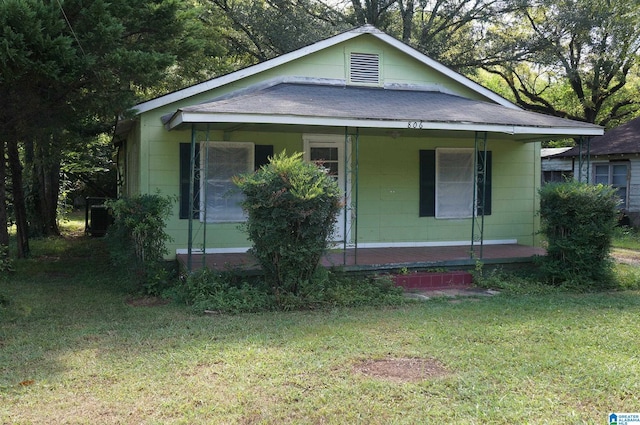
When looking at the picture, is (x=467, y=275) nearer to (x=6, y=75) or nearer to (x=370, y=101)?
(x=370, y=101)

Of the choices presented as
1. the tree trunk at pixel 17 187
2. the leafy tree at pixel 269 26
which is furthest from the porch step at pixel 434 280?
the leafy tree at pixel 269 26

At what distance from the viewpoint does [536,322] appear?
608 cm

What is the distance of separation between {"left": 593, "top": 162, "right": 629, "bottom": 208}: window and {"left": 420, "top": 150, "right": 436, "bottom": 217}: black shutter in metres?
10.8

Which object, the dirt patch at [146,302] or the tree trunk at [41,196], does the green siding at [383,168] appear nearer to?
the dirt patch at [146,302]

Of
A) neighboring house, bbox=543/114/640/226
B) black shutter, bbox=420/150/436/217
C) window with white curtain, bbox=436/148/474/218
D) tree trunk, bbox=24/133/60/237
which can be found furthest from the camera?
neighboring house, bbox=543/114/640/226

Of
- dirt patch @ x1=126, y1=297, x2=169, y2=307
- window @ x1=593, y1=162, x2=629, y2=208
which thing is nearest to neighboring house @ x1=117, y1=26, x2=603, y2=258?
dirt patch @ x1=126, y1=297, x2=169, y2=307

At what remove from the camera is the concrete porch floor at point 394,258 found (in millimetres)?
8078

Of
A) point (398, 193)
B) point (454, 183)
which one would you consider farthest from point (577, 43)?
point (398, 193)

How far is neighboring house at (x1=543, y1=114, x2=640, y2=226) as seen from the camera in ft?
59.3

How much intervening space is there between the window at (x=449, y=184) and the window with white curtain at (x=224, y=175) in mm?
3267

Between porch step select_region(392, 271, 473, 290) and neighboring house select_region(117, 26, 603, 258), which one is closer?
porch step select_region(392, 271, 473, 290)

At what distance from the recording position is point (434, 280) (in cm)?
828

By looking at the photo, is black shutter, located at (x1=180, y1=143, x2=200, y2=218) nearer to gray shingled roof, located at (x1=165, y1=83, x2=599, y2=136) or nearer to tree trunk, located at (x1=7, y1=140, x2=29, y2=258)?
gray shingled roof, located at (x1=165, y1=83, x2=599, y2=136)

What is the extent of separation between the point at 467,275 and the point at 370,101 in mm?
3147
